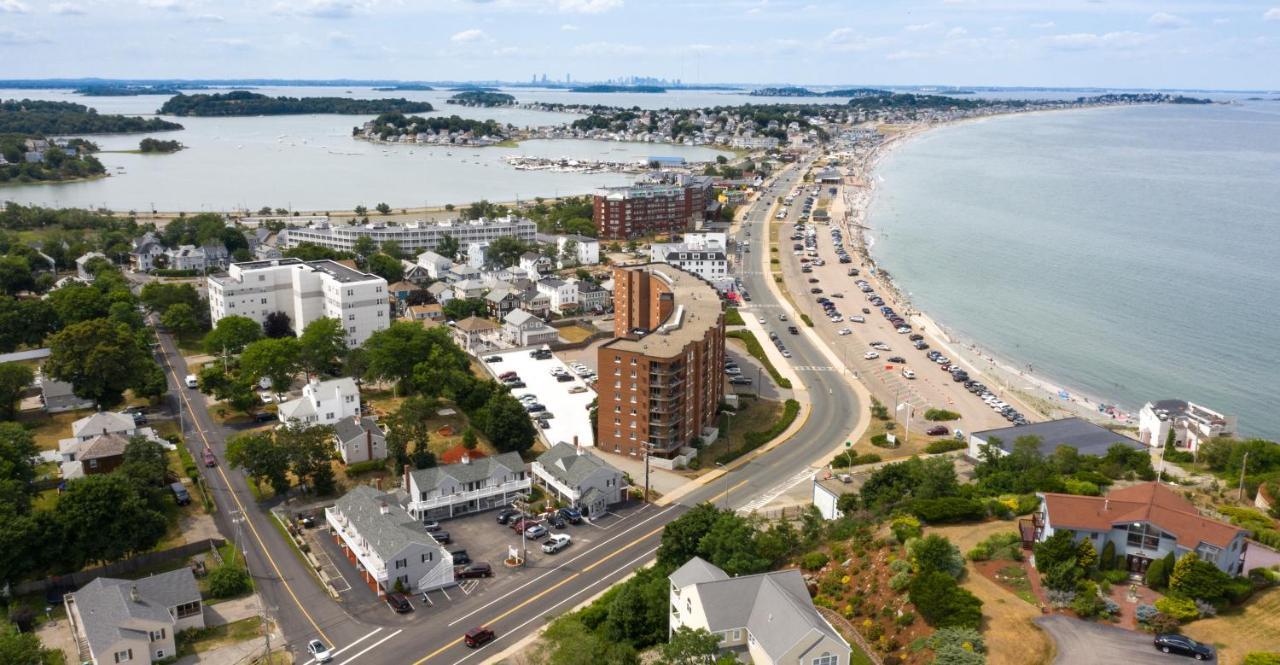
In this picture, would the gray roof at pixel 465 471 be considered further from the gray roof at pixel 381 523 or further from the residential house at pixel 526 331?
the residential house at pixel 526 331

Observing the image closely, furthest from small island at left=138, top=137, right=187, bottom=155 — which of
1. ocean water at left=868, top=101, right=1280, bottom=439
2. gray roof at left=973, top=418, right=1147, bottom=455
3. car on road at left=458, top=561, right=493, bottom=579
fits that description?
gray roof at left=973, top=418, right=1147, bottom=455

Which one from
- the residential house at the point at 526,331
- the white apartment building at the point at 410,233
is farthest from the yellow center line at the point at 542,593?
the white apartment building at the point at 410,233

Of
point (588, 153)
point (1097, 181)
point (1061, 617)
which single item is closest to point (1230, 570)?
point (1061, 617)

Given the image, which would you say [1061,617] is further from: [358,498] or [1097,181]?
[1097,181]

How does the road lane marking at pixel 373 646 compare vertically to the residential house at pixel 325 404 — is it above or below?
below

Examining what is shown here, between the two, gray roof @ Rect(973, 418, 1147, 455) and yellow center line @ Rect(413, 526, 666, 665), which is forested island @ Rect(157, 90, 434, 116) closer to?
gray roof @ Rect(973, 418, 1147, 455)
